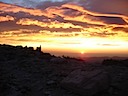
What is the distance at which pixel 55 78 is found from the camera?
48.2 feet

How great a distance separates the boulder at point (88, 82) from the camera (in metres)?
12.7

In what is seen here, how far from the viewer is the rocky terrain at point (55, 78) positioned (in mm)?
12961

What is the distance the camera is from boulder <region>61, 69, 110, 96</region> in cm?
1268

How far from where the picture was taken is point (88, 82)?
41.9 feet

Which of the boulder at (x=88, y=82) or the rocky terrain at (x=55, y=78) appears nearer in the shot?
the boulder at (x=88, y=82)

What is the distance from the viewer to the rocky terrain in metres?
13.0

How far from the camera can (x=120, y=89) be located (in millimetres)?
13477

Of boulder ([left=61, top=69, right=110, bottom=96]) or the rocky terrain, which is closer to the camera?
boulder ([left=61, top=69, right=110, bottom=96])

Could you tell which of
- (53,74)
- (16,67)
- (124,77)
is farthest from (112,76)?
(16,67)

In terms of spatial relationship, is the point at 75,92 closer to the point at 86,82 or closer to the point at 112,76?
the point at 86,82

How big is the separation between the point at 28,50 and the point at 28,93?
7.29 metres

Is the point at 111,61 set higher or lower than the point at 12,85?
higher

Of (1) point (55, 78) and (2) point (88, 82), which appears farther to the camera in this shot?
(1) point (55, 78)

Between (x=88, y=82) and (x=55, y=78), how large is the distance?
2443mm
